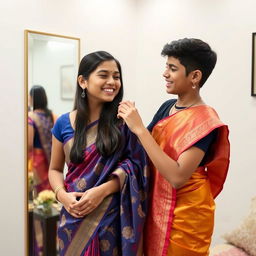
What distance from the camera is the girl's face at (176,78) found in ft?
4.46

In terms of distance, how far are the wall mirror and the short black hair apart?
53.1 inches

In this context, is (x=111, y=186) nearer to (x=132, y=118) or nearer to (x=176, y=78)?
(x=132, y=118)

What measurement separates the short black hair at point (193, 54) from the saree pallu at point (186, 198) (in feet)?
0.54

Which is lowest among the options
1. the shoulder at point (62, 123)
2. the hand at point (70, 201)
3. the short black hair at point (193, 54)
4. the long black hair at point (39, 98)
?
the hand at point (70, 201)

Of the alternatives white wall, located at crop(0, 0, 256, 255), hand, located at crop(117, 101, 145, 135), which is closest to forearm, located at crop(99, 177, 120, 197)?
hand, located at crop(117, 101, 145, 135)

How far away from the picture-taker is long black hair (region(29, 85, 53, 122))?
2.43 metres

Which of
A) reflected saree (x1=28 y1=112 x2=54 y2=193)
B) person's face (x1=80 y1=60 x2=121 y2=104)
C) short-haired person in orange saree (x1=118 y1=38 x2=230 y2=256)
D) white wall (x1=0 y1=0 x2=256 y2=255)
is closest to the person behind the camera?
short-haired person in orange saree (x1=118 y1=38 x2=230 y2=256)

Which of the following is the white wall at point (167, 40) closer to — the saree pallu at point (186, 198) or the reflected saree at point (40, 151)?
the reflected saree at point (40, 151)

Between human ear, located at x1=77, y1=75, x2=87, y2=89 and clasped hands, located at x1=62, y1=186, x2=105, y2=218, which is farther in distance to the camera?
human ear, located at x1=77, y1=75, x2=87, y2=89

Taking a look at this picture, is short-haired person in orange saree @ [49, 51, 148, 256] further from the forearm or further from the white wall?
the white wall

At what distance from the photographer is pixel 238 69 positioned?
7.97 ft

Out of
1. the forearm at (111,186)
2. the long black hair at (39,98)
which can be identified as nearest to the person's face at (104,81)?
the forearm at (111,186)

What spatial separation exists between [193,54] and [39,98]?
1.44 m

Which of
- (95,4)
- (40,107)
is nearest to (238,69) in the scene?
(95,4)
